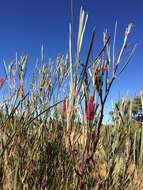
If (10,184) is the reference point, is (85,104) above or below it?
above

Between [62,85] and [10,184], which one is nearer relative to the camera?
[10,184]

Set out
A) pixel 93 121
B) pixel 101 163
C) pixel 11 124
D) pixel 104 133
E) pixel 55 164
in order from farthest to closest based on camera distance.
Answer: pixel 101 163 → pixel 104 133 → pixel 11 124 → pixel 55 164 → pixel 93 121

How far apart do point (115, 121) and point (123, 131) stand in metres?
0.20

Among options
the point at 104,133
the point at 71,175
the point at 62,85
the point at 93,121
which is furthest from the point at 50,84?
the point at 93,121

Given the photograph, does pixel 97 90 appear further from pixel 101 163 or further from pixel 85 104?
pixel 101 163

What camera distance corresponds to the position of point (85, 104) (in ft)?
6.36

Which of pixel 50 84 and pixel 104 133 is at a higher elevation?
pixel 50 84

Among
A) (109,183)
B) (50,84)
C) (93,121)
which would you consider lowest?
(109,183)

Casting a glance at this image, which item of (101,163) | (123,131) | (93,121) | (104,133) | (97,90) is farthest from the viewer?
(101,163)

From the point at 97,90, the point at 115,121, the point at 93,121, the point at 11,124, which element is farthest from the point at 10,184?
the point at 115,121

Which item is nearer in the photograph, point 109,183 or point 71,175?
point 71,175

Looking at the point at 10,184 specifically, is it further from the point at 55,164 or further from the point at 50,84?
the point at 50,84

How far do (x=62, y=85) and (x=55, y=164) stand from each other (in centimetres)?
92

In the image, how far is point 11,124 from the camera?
9.35ft
